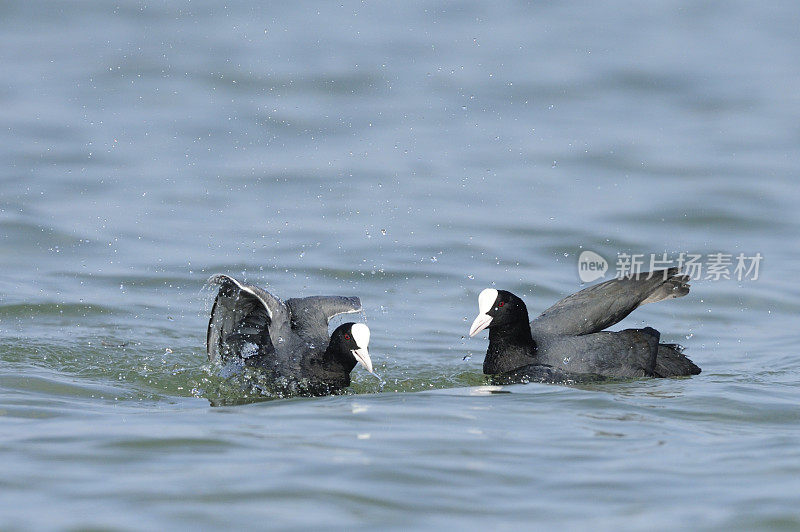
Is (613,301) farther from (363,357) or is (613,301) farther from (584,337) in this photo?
(363,357)

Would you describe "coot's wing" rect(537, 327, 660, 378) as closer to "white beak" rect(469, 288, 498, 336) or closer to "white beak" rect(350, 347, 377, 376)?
"white beak" rect(469, 288, 498, 336)

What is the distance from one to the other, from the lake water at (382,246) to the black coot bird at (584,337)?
0.97 ft

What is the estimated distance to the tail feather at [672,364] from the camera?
6.51 m

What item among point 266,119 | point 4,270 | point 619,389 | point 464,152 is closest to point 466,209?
point 464,152

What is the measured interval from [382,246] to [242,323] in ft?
9.99

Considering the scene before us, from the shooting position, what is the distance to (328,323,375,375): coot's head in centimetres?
598

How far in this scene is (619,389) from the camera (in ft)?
19.4

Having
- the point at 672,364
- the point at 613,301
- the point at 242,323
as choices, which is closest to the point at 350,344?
the point at 242,323

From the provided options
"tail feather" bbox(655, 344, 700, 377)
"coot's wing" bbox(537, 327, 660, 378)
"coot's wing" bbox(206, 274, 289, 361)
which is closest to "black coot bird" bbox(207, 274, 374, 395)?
"coot's wing" bbox(206, 274, 289, 361)

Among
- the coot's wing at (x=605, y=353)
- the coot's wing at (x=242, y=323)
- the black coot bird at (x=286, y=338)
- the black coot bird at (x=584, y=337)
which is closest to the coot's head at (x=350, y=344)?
the black coot bird at (x=286, y=338)

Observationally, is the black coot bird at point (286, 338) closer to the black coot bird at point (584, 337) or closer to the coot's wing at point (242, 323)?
the coot's wing at point (242, 323)

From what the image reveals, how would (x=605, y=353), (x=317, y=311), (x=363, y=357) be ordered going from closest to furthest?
(x=363, y=357) < (x=605, y=353) < (x=317, y=311)

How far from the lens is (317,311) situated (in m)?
6.71

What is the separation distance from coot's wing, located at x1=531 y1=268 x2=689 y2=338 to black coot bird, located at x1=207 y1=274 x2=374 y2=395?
1135 mm
